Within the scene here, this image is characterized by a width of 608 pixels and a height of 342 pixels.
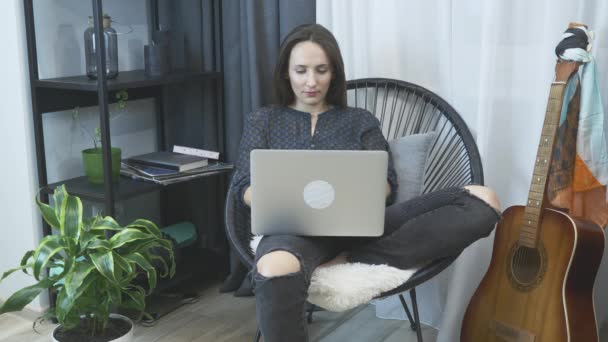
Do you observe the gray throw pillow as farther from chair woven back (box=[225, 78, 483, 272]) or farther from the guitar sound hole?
the guitar sound hole

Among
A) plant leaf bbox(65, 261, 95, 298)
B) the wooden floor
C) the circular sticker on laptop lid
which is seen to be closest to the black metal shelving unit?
the wooden floor

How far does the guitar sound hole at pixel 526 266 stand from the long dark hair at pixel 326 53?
64 centimetres

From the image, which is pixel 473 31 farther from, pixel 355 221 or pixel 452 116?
pixel 355 221

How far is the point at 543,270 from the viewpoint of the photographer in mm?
1740

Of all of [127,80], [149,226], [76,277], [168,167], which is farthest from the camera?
[168,167]

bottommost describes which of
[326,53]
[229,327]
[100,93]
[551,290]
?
[229,327]

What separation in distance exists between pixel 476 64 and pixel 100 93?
1101 mm

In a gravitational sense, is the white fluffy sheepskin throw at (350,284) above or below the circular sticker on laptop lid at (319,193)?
below

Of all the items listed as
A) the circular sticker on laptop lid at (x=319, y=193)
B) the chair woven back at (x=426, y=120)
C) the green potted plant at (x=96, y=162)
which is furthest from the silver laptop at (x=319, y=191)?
the green potted plant at (x=96, y=162)

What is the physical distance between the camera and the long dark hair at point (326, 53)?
6.35 ft

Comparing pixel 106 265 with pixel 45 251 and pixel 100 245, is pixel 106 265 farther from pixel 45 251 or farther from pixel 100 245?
pixel 45 251

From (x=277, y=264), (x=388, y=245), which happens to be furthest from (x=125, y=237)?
(x=388, y=245)

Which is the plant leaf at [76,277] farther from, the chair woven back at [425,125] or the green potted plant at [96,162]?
the green potted plant at [96,162]

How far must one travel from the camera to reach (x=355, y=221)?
154 cm
